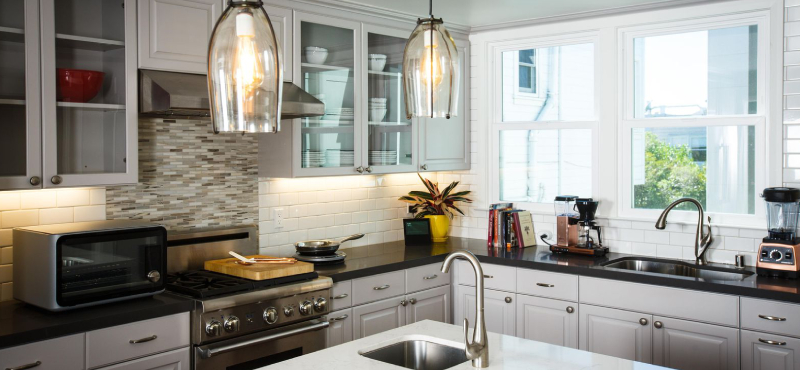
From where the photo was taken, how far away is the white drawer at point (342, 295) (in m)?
3.75

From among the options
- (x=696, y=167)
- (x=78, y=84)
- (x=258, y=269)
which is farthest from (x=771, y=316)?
(x=78, y=84)

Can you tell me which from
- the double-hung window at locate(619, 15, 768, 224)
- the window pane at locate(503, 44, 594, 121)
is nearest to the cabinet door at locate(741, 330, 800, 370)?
the double-hung window at locate(619, 15, 768, 224)

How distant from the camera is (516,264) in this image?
420 cm

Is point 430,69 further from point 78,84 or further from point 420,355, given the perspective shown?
point 78,84

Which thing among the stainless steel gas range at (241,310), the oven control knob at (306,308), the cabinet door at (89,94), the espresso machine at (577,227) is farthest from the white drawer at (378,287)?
the cabinet door at (89,94)

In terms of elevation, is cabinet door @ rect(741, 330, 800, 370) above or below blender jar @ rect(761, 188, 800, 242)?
below

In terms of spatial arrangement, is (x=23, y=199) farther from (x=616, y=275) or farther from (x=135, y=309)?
(x=616, y=275)

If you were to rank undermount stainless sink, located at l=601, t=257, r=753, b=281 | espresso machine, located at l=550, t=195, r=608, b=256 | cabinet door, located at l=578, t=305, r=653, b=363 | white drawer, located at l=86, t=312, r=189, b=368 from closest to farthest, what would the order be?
white drawer, located at l=86, t=312, r=189, b=368, cabinet door, located at l=578, t=305, r=653, b=363, undermount stainless sink, located at l=601, t=257, r=753, b=281, espresso machine, located at l=550, t=195, r=608, b=256

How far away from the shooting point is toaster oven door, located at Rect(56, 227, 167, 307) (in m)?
2.83

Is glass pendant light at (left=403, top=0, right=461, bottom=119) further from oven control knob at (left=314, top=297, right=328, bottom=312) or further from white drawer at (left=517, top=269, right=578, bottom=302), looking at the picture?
white drawer at (left=517, top=269, right=578, bottom=302)

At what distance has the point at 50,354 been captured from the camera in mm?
2637

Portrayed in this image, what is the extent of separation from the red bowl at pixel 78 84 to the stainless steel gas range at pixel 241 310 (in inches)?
36.7

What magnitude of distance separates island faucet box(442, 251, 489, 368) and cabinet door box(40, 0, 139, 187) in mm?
1771

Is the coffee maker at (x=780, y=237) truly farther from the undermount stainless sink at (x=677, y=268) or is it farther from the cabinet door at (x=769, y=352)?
the cabinet door at (x=769, y=352)
